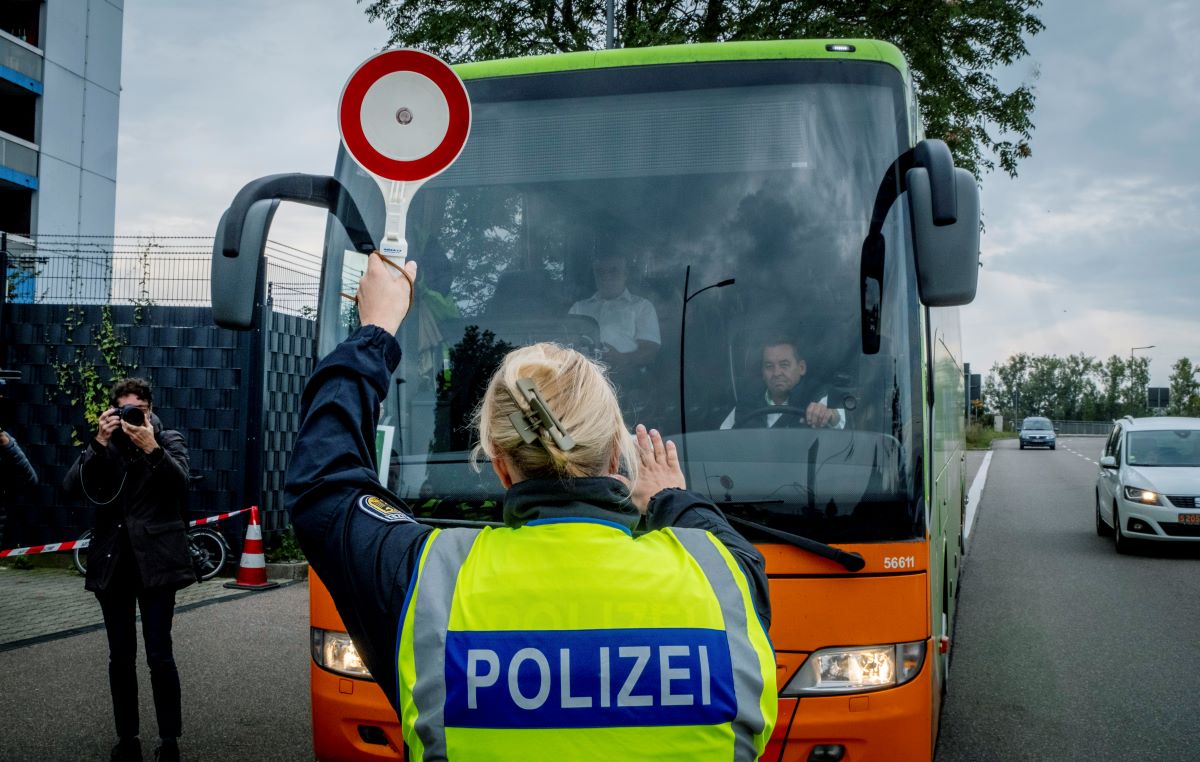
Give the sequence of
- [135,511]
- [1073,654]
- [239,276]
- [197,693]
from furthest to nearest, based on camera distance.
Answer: [1073,654] < [197,693] < [135,511] < [239,276]

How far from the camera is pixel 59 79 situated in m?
30.5

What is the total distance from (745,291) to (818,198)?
0.43m

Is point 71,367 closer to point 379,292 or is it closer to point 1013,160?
point 379,292

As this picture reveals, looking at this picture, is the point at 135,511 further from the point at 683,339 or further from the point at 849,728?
the point at 849,728

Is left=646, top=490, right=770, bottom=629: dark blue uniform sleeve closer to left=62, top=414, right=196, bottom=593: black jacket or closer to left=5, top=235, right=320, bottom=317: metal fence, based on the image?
left=62, top=414, right=196, bottom=593: black jacket

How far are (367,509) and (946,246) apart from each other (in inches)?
89.9

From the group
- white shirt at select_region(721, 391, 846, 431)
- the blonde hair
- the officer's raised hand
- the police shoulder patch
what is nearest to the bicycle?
white shirt at select_region(721, 391, 846, 431)

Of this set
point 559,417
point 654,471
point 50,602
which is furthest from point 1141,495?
point 559,417

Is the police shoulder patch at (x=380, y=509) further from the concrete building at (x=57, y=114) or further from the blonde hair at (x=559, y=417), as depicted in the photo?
the concrete building at (x=57, y=114)

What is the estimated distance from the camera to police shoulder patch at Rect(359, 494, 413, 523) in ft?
5.96

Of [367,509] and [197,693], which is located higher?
[367,509]

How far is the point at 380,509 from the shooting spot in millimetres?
1836

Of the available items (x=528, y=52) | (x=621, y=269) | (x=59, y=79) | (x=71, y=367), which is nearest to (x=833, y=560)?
(x=621, y=269)

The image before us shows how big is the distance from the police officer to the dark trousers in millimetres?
3650
